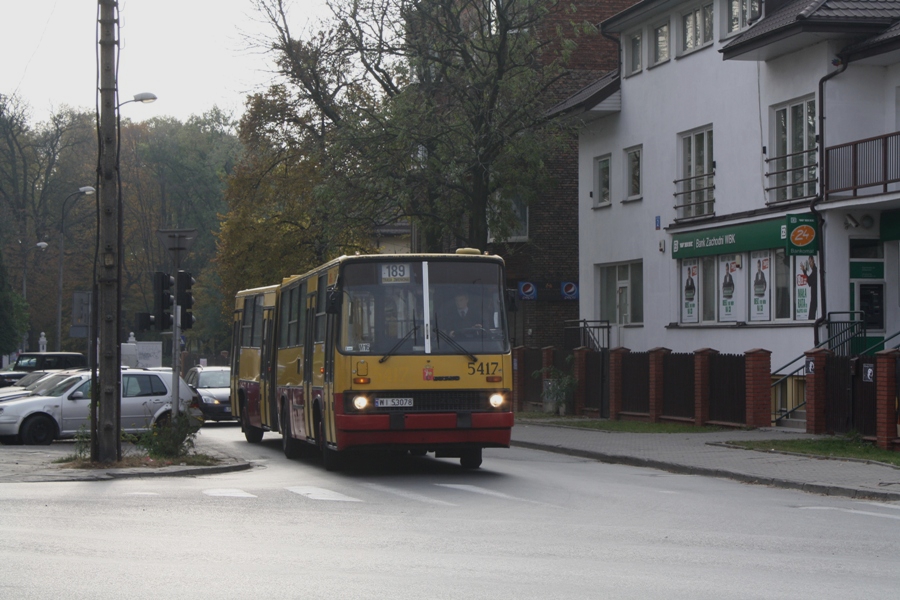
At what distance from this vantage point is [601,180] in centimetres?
3722

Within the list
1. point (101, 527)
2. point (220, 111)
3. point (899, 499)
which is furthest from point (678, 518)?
point (220, 111)

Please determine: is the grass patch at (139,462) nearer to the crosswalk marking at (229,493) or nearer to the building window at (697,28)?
the crosswalk marking at (229,493)

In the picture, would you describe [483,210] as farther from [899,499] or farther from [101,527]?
[101,527]

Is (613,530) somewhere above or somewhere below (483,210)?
below

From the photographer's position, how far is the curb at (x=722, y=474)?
584 inches

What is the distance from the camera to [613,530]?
11297mm

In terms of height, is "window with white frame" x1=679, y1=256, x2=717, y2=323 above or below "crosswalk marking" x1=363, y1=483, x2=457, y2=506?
above

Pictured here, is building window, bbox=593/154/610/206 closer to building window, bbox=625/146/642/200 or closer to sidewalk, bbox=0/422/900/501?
building window, bbox=625/146/642/200

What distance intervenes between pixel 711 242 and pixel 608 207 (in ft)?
20.1

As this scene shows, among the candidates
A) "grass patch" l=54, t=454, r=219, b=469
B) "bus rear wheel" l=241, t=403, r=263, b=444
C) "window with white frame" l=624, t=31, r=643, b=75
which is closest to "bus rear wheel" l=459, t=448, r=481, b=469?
"grass patch" l=54, t=454, r=219, b=469

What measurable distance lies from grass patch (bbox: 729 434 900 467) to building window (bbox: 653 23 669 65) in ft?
47.8

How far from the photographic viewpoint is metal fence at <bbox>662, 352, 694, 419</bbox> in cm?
2781

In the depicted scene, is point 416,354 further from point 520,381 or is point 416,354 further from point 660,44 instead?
point 520,381

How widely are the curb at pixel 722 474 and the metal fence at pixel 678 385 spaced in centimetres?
512
